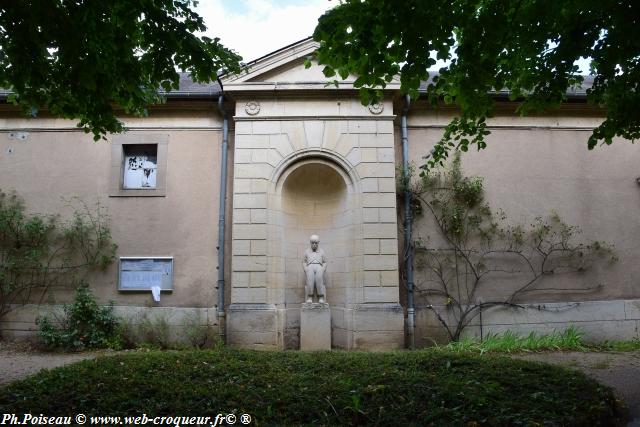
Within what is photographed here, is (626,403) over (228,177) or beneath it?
beneath

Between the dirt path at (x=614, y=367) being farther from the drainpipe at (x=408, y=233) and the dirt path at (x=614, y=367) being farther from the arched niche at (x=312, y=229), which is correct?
the arched niche at (x=312, y=229)

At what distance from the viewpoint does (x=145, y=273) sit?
887cm

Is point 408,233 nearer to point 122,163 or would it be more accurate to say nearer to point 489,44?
point 489,44

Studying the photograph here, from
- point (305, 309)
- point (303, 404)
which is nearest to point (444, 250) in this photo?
point (305, 309)

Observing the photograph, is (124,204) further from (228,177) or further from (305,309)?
(305,309)

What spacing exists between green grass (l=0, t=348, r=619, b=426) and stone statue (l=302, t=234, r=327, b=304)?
2.84 meters

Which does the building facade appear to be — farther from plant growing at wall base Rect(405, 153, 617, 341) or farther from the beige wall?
plant growing at wall base Rect(405, 153, 617, 341)

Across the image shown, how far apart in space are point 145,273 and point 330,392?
19.0 ft

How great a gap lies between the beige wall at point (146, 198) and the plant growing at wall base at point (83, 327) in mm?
414

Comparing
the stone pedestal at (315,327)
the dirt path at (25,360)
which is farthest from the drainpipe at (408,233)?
the dirt path at (25,360)

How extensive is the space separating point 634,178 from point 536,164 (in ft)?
6.66

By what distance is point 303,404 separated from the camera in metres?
3.94

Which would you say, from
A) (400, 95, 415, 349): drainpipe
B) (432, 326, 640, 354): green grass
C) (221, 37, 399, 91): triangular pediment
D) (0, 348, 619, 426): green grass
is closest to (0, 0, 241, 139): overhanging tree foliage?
(0, 348, 619, 426): green grass

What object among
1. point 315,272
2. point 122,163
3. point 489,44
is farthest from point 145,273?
point 489,44
